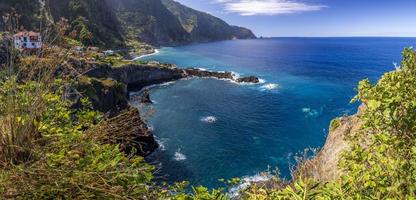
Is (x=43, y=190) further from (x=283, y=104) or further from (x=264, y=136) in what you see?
(x=283, y=104)

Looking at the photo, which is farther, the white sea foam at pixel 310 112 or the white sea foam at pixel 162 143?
the white sea foam at pixel 310 112

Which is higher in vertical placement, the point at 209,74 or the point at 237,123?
the point at 209,74

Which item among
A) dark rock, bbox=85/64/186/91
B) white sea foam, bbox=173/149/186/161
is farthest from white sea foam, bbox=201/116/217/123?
dark rock, bbox=85/64/186/91

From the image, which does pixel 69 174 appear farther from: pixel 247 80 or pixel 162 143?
pixel 247 80

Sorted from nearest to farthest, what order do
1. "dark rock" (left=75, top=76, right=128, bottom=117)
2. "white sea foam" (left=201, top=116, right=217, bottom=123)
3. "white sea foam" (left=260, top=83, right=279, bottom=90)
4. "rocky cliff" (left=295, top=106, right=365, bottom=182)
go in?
1. "rocky cliff" (left=295, top=106, right=365, bottom=182)
2. "dark rock" (left=75, top=76, right=128, bottom=117)
3. "white sea foam" (left=201, top=116, right=217, bottom=123)
4. "white sea foam" (left=260, top=83, right=279, bottom=90)

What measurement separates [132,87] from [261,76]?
4723cm

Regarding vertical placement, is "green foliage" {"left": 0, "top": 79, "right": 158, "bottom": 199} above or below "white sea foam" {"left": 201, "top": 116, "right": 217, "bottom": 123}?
above

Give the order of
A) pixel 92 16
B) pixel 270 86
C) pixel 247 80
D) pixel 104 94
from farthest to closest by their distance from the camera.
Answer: pixel 92 16
pixel 247 80
pixel 270 86
pixel 104 94

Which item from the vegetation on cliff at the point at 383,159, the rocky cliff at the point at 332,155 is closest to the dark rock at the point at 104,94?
the rocky cliff at the point at 332,155

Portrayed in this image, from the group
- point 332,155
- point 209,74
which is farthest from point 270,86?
point 332,155

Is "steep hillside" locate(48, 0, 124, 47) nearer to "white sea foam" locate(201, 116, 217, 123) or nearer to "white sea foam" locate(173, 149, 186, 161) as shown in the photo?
"white sea foam" locate(201, 116, 217, 123)

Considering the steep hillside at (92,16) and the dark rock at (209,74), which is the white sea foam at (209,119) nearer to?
the dark rock at (209,74)

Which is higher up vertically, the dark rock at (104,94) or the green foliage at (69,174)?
the green foliage at (69,174)

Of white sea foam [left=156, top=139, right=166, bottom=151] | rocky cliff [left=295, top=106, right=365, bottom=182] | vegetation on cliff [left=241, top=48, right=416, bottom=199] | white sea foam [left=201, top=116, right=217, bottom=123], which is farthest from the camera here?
white sea foam [left=201, top=116, right=217, bottom=123]
